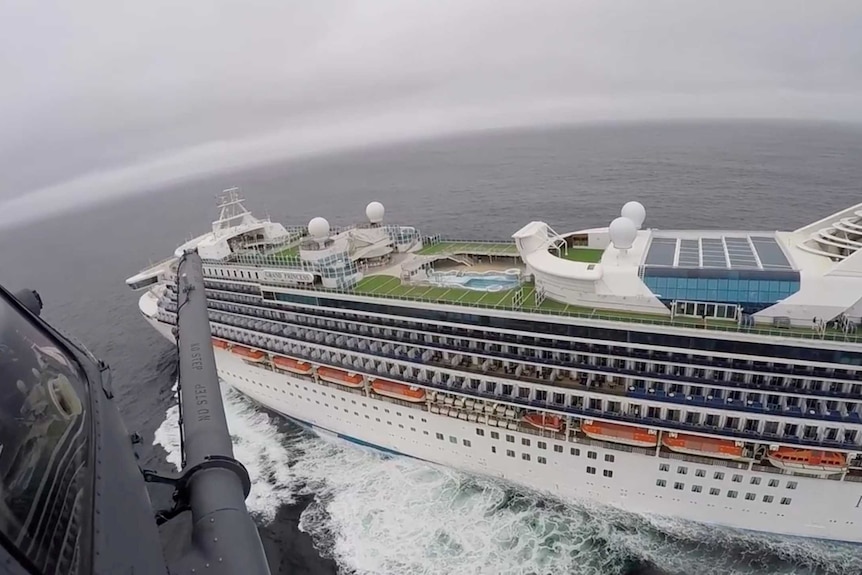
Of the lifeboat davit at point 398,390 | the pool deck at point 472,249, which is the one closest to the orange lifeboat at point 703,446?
the lifeboat davit at point 398,390

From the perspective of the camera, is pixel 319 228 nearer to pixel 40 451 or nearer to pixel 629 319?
pixel 629 319

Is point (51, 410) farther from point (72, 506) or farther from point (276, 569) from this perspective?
point (276, 569)

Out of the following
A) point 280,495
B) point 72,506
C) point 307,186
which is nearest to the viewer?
point 72,506

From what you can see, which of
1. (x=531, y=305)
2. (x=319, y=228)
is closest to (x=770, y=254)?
(x=531, y=305)

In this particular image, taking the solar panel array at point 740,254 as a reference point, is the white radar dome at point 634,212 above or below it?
above

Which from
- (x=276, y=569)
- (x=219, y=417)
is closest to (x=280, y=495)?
(x=276, y=569)

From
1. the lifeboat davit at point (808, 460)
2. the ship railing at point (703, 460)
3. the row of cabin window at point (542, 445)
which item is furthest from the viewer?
the row of cabin window at point (542, 445)

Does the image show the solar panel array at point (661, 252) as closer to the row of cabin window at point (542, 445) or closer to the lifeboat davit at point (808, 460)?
the lifeboat davit at point (808, 460)
